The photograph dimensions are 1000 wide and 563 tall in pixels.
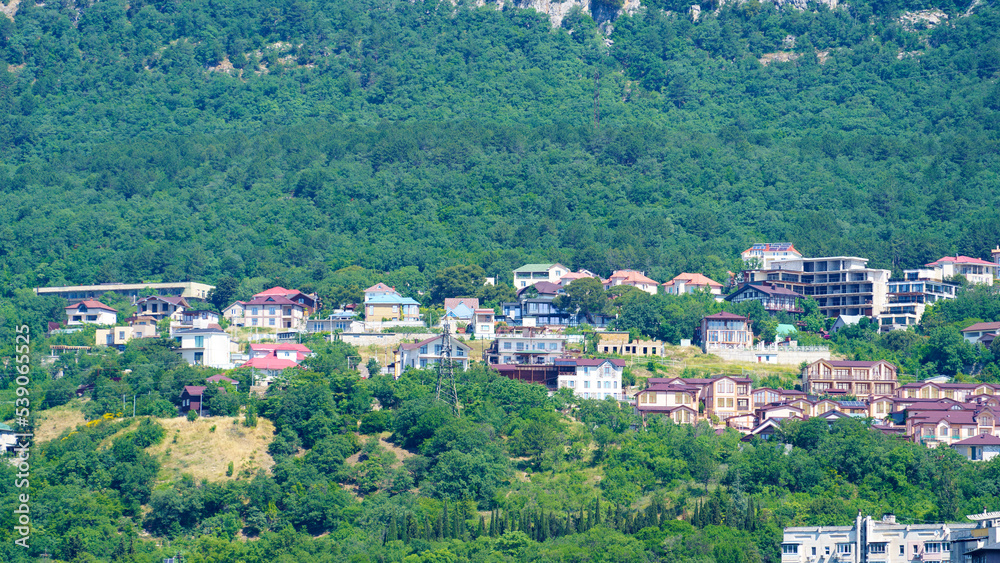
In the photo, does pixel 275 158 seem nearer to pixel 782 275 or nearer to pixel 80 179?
pixel 80 179

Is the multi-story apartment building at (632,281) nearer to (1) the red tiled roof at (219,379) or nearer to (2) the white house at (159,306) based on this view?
(2) the white house at (159,306)

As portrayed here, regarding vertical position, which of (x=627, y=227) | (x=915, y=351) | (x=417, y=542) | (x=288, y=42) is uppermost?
(x=288, y=42)

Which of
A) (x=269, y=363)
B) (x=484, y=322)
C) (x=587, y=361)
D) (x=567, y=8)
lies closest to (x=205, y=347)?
(x=269, y=363)

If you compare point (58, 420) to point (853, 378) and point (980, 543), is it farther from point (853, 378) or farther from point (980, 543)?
point (980, 543)

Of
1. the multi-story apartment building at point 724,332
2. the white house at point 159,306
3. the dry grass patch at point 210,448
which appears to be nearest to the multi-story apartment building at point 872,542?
the dry grass patch at point 210,448

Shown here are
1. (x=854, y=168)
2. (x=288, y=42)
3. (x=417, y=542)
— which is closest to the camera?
(x=417, y=542)

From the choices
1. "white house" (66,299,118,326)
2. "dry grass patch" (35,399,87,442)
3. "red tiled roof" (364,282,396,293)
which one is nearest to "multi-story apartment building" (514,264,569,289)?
"red tiled roof" (364,282,396,293)

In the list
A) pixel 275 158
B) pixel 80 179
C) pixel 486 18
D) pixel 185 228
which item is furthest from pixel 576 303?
pixel 486 18
